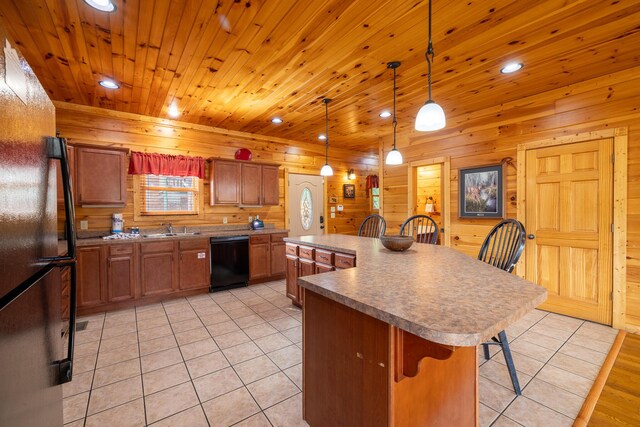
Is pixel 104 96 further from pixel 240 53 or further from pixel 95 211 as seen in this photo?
pixel 240 53

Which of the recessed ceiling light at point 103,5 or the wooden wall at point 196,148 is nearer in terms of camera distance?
the recessed ceiling light at point 103,5

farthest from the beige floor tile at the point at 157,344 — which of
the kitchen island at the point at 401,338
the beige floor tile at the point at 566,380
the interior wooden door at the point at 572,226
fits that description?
the interior wooden door at the point at 572,226

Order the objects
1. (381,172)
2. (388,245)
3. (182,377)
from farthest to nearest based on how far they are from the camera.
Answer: (381,172)
(388,245)
(182,377)

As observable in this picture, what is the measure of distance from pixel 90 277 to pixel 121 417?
2.30 metres

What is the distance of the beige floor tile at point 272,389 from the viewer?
6.61 ft

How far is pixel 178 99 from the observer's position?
377 centimetres

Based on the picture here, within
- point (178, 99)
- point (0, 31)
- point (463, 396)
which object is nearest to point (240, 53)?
point (178, 99)

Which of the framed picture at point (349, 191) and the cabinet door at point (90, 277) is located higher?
the framed picture at point (349, 191)

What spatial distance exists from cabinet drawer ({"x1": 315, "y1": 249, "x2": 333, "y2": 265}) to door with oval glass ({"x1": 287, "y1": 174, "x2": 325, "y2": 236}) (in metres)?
2.80

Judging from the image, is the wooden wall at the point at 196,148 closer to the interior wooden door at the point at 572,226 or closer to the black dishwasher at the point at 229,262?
the black dishwasher at the point at 229,262

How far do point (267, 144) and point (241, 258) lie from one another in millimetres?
2254

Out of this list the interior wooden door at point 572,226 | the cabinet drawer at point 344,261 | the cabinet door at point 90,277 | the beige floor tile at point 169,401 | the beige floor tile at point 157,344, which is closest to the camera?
the beige floor tile at point 169,401

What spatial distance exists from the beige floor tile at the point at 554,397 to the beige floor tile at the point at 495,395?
4.5 inches

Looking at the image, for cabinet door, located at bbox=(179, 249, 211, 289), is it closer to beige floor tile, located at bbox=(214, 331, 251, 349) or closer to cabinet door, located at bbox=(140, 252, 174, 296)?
cabinet door, located at bbox=(140, 252, 174, 296)
